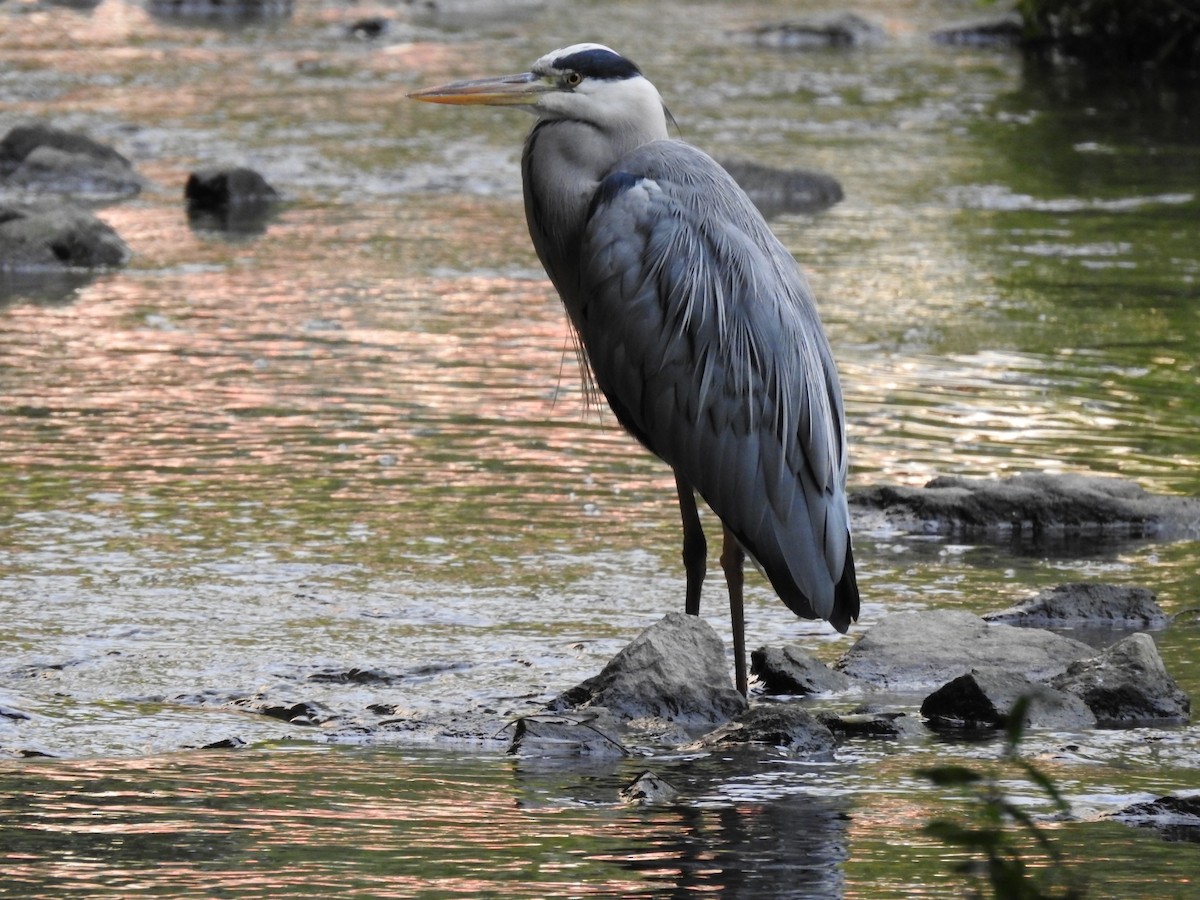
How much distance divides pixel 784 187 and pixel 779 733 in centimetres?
1085

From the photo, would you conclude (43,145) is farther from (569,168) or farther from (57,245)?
(569,168)

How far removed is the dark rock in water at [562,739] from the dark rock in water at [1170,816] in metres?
1.19

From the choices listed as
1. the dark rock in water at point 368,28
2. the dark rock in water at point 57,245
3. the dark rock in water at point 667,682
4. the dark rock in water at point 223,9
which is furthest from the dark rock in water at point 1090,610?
the dark rock in water at point 223,9

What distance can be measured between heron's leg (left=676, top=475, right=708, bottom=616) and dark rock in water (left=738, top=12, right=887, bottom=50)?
23.7 meters

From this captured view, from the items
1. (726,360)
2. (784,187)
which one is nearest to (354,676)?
(726,360)

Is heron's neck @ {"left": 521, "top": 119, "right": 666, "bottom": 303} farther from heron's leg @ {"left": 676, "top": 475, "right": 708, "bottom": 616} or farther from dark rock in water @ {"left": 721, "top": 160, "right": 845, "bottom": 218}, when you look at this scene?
dark rock in water @ {"left": 721, "top": 160, "right": 845, "bottom": 218}

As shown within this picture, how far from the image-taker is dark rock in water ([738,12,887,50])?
2909cm

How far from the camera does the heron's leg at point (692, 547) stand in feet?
19.4

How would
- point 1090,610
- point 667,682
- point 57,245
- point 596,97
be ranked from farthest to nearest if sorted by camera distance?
1. point 57,245
2. point 1090,610
3. point 596,97
4. point 667,682

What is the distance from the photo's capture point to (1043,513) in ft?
24.4

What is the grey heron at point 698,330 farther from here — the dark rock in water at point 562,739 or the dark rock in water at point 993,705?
the dark rock in water at point 562,739

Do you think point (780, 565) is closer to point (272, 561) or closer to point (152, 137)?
point (272, 561)

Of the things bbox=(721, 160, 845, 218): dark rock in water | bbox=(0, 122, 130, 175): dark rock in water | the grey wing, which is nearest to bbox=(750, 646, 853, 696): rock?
the grey wing

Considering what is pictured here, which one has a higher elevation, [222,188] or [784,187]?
[222,188]
